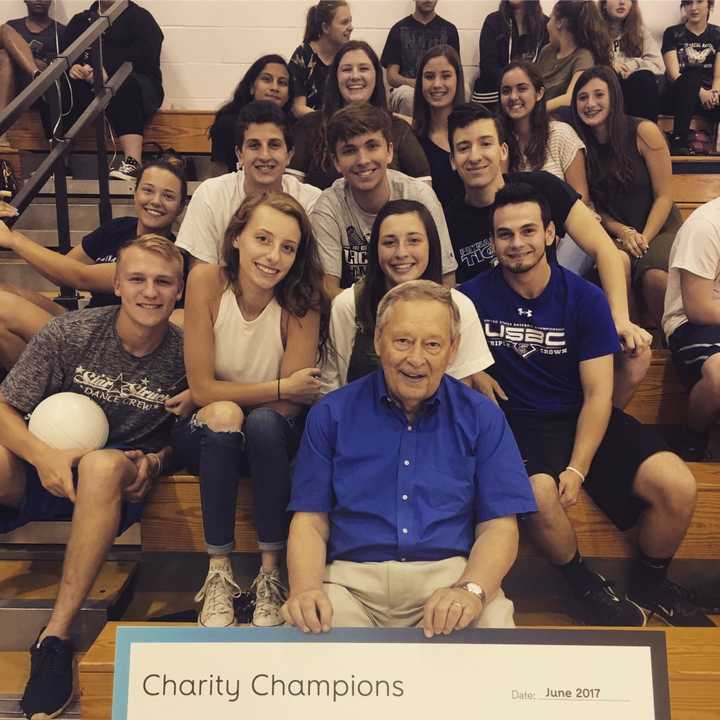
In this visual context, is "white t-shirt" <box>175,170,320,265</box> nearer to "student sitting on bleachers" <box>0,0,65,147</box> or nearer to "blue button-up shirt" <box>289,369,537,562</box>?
"blue button-up shirt" <box>289,369,537,562</box>

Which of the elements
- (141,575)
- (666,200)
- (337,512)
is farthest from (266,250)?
(666,200)

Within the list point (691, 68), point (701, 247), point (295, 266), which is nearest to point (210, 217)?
point (295, 266)

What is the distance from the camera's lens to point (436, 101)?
3.09 meters

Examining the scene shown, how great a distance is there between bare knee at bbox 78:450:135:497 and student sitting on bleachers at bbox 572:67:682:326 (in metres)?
1.90

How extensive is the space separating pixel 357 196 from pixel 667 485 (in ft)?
3.74

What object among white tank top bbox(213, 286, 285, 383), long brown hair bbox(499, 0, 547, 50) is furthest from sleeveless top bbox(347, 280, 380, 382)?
long brown hair bbox(499, 0, 547, 50)

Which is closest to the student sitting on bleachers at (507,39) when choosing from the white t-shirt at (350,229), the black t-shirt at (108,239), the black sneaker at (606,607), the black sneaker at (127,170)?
the black sneaker at (127,170)

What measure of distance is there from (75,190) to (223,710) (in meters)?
2.95

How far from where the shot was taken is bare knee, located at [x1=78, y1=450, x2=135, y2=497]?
69.2 inches

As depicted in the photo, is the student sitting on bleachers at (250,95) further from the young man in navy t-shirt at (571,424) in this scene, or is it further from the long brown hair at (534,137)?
the young man in navy t-shirt at (571,424)

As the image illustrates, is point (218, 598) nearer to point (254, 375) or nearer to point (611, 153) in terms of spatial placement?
point (254, 375)

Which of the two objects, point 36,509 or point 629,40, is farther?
point 629,40

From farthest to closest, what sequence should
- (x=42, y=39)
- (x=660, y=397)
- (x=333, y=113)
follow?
1. (x=42, y=39)
2. (x=333, y=113)
3. (x=660, y=397)

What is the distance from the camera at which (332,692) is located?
127 centimetres
